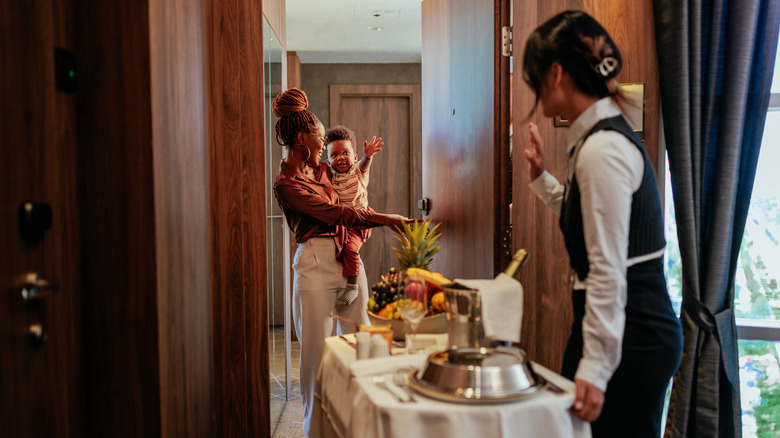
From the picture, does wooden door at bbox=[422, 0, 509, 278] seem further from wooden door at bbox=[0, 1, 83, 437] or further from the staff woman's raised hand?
wooden door at bbox=[0, 1, 83, 437]

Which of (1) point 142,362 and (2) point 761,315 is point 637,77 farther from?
(1) point 142,362

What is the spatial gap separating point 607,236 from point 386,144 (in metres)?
4.98

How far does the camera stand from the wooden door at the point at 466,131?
91.5 inches

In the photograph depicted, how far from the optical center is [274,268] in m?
3.34

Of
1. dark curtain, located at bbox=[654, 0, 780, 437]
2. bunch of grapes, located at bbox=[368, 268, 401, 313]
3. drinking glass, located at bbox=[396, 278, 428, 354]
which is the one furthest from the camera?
dark curtain, located at bbox=[654, 0, 780, 437]

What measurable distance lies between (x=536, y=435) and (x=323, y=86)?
5266 mm

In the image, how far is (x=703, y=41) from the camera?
2.13m

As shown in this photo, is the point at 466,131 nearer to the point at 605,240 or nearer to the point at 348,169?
the point at 348,169

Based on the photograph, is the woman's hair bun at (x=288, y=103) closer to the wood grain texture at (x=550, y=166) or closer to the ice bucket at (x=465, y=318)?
the wood grain texture at (x=550, y=166)

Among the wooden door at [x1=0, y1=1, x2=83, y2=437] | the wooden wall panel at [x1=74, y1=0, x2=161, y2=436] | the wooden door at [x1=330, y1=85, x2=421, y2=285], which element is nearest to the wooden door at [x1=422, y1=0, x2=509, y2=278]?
the wooden wall panel at [x1=74, y1=0, x2=161, y2=436]

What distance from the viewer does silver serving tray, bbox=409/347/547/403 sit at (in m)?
1.24

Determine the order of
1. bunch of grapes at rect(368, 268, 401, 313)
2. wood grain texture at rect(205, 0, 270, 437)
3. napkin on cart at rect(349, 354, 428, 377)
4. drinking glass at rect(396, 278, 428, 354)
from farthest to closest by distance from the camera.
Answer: wood grain texture at rect(205, 0, 270, 437)
bunch of grapes at rect(368, 268, 401, 313)
drinking glass at rect(396, 278, 428, 354)
napkin on cart at rect(349, 354, 428, 377)

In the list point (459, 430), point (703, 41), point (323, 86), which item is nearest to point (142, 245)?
→ point (459, 430)

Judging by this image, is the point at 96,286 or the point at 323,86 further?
the point at 323,86
